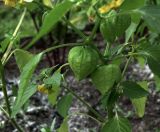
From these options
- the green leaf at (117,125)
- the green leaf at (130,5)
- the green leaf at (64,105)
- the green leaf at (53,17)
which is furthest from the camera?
the green leaf at (64,105)

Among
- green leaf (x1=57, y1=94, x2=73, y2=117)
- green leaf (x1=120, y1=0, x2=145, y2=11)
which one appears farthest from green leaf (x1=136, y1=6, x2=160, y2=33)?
green leaf (x1=57, y1=94, x2=73, y2=117)

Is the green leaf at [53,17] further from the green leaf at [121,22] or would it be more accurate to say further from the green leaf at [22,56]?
the green leaf at [22,56]

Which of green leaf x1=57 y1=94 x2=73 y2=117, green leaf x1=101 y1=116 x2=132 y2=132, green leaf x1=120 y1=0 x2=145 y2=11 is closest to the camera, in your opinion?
green leaf x1=120 y1=0 x2=145 y2=11

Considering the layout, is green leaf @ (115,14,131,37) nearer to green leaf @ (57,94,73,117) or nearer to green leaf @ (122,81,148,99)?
green leaf @ (122,81,148,99)

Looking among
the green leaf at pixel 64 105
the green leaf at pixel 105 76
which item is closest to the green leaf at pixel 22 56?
the green leaf at pixel 64 105

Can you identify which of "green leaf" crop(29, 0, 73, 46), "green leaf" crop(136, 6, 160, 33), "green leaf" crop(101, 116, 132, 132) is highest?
"green leaf" crop(29, 0, 73, 46)

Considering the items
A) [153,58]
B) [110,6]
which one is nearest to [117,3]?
[110,6]

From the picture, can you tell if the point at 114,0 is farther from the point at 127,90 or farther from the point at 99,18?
the point at 127,90

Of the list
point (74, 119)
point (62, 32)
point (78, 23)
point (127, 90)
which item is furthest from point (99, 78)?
point (78, 23)
